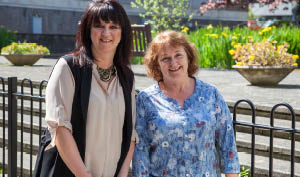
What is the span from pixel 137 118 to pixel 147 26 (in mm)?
7904

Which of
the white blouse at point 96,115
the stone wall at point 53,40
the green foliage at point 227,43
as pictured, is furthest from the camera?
the stone wall at point 53,40

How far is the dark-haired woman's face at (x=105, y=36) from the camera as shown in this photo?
2.70 metres

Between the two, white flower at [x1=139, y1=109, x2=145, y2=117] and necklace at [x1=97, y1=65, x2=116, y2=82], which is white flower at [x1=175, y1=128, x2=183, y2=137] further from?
necklace at [x1=97, y1=65, x2=116, y2=82]

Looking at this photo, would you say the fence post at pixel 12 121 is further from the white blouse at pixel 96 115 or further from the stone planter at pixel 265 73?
the stone planter at pixel 265 73

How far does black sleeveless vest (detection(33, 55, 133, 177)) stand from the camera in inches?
105

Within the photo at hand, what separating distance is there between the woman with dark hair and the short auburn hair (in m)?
0.26

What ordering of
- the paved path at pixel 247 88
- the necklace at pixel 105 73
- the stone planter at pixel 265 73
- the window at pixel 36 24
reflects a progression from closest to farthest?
the necklace at pixel 105 73
the paved path at pixel 247 88
the stone planter at pixel 265 73
the window at pixel 36 24

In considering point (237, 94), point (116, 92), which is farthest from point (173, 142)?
point (237, 94)

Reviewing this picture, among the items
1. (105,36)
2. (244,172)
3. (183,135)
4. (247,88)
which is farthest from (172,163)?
(247,88)

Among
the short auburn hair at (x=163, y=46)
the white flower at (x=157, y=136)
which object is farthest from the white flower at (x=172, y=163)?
the short auburn hair at (x=163, y=46)

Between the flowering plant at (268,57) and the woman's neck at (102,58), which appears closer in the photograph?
the woman's neck at (102,58)

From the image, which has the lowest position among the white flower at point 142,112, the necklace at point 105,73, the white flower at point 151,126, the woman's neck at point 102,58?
the white flower at point 151,126

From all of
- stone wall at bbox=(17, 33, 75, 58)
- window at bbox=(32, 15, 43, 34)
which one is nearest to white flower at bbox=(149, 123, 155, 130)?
stone wall at bbox=(17, 33, 75, 58)

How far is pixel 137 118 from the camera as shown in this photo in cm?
302
